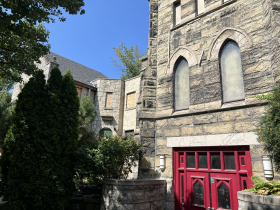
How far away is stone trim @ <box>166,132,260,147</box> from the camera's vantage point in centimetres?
574

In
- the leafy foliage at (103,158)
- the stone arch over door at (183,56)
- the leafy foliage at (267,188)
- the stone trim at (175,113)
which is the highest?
the stone arch over door at (183,56)

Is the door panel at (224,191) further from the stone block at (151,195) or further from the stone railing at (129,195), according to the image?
the stone railing at (129,195)

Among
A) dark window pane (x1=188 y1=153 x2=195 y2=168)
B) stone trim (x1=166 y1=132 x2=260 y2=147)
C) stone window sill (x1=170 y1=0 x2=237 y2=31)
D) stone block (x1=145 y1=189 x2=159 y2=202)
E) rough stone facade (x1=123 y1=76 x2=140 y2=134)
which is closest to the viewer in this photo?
stone trim (x1=166 y1=132 x2=260 y2=147)

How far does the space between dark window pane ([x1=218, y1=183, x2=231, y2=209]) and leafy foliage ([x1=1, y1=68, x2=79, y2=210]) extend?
451 centimetres

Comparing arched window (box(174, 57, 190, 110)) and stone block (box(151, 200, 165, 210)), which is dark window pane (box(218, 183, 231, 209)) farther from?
arched window (box(174, 57, 190, 110))

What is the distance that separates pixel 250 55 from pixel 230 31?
1.13 meters

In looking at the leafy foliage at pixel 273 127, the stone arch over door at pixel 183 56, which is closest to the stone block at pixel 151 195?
the leafy foliage at pixel 273 127

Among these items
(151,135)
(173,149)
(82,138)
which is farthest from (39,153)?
(82,138)

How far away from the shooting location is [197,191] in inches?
258

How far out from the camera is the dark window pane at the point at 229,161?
19.9 feet

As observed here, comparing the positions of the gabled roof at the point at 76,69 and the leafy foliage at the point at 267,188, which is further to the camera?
→ the gabled roof at the point at 76,69

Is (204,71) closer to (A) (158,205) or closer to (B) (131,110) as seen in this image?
(A) (158,205)

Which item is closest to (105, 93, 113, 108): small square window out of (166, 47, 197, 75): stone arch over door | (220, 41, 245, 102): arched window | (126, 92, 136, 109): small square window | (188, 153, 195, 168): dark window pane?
(126, 92, 136, 109): small square window

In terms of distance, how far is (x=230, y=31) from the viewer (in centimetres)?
679
